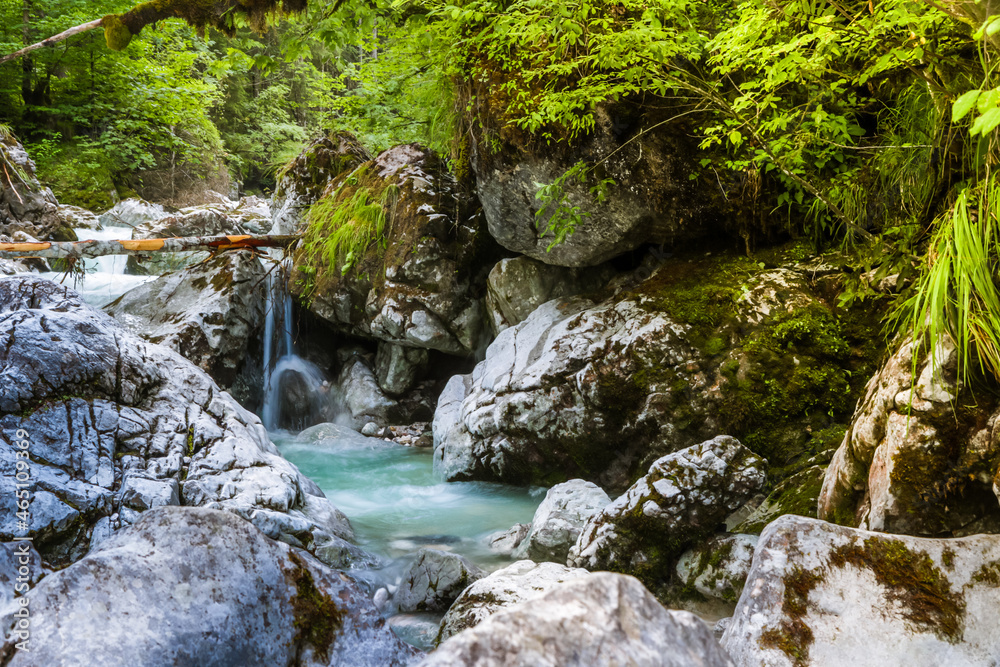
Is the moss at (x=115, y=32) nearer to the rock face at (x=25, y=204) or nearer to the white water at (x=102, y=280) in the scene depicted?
the white water at (x=102, y=280)

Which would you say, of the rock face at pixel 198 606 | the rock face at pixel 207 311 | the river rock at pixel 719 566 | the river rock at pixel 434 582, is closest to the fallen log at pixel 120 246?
the rock face at pixel 207 311

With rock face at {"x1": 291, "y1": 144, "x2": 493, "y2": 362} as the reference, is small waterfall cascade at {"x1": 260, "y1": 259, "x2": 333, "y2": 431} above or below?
below

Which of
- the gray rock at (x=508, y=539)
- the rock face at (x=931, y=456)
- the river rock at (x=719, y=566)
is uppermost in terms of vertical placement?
the rock face at (x=931, y=456)

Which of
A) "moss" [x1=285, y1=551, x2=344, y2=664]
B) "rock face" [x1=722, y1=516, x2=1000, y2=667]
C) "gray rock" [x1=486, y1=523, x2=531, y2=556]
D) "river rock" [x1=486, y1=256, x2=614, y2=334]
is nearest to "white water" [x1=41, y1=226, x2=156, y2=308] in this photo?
"river rock" [x1=486, y1=256, x2=614, y2=334]

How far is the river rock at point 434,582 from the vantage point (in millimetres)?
4016

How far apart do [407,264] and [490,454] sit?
3367 mm

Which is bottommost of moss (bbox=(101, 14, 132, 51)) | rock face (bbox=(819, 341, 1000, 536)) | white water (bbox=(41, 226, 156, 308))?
rock face (bbox=(819, 341, 1000, 536))

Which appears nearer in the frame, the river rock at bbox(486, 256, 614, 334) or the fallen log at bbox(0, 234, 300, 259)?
the river rock at bbox(486, 256, 614, 334)

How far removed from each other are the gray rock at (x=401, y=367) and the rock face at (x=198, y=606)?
6377 millimetres

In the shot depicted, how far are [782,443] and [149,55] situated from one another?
67.8 feet

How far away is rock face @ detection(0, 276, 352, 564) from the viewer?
11.6 ft

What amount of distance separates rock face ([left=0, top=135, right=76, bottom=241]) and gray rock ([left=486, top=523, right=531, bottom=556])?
1229 cm

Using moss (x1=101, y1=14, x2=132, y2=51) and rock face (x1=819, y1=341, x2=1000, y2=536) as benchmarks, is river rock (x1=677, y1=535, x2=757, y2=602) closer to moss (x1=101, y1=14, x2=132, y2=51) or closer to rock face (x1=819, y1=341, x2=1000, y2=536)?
rock face (x1=819, y1=341, x2=1000, y2=536)

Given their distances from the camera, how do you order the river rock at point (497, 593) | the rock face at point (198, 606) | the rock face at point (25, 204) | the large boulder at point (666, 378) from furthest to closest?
the rock face at point (25, 204) < the large boulder at point (666, 378) < the river rock at point (497, 593) < the rock face at point (198, 606)
